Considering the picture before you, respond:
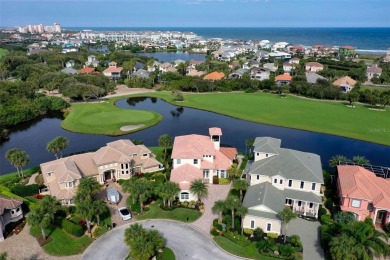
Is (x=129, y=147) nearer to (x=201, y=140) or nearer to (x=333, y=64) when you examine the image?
(x=201, y=140)

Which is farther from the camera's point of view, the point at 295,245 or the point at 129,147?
the point at 129,147

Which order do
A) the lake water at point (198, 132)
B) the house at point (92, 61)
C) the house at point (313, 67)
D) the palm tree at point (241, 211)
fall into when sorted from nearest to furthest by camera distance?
the palm tree at point (241, 211) < the lake water at point (198, 132) < the house at point (313, 67) < the house at point (92, 61)

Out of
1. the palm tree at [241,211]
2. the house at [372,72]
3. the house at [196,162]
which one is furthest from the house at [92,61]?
the palm tree at [241,211]

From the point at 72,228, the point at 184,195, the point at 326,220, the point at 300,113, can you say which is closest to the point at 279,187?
the point at 326,220

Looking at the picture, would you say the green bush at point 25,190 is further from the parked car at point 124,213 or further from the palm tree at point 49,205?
the parked car at point 124,213

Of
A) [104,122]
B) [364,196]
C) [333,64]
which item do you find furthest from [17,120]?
[333,64]

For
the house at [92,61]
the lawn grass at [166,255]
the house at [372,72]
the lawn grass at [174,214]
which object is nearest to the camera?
the lawn grass at [166,255]

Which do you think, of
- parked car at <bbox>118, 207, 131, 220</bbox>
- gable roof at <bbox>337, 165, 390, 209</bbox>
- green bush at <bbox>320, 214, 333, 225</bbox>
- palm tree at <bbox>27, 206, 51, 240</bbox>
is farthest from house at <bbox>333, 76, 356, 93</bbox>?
palm tree at <bbox>27, 206, 51, 240</bbox>
